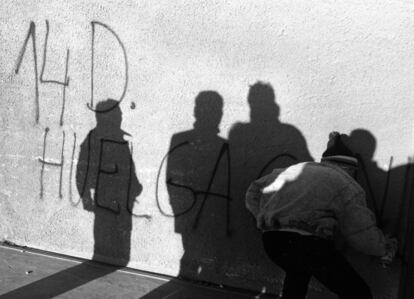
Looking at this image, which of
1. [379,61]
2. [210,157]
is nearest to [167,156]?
[210,157]

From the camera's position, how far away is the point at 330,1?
3.75 metres

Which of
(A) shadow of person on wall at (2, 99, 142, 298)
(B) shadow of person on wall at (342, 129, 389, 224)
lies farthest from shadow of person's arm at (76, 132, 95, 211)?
(B) shadow of person on wall at (342, 129, 389, 224)

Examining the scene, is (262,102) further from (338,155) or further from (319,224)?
(319,224)

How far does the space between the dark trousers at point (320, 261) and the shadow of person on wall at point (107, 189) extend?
1.78 metres

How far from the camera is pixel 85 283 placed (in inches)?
168

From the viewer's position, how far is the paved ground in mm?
4051

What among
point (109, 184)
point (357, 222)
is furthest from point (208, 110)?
point (357, 222)

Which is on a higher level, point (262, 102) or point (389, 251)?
point (262, 102)

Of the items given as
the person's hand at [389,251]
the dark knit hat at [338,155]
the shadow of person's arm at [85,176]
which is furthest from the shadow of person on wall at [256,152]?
the shadow of person's arm at [85,176]

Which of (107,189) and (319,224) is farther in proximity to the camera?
(107,189)

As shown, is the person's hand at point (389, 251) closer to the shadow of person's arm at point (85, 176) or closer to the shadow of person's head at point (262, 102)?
the shadow of person's head at point (262, 102)

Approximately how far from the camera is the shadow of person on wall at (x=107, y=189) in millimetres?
4496

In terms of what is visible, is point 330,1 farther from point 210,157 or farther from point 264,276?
point 264,276

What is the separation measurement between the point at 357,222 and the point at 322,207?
0.75 ft
